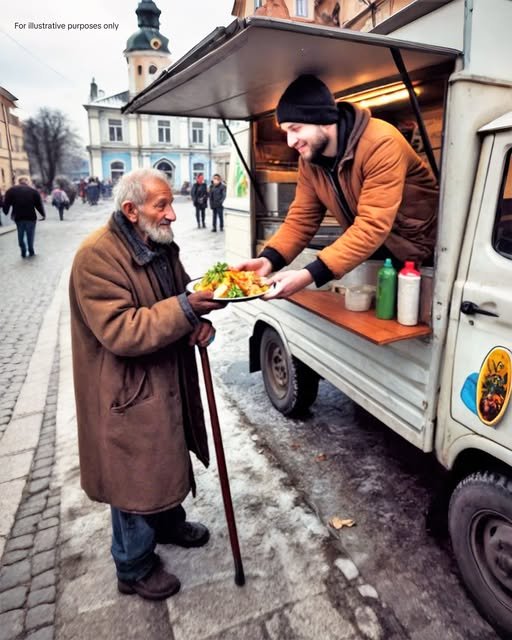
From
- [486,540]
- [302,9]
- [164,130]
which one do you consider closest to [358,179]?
[486,540]

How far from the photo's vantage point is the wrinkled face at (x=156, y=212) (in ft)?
6.91

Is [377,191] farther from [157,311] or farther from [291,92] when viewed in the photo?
[157,311]

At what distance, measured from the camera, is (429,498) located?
3207 mm

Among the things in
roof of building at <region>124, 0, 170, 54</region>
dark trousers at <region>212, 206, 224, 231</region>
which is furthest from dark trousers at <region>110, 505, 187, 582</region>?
roof of building at <region>124, 0, 170, 54</region>

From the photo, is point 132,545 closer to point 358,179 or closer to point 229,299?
point 229,299

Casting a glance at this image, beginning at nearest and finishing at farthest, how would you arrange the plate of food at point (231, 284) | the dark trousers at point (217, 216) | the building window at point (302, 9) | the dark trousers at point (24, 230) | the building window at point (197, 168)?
1. the plate of food at point (231, 284)
2. the building window at point (302, 9)
3. the dark trousers at point (24, 230)
4. the dark trousers at point (217, 216)
5. the building window at point (197, 168)

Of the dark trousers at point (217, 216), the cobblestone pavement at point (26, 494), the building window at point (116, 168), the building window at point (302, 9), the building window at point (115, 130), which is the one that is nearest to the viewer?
the cobblestone pavement at point (26, 494)

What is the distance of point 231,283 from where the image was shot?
2383 millimetres

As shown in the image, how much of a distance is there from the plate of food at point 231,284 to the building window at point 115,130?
5579 cm

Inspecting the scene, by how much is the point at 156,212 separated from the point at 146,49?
5839 cm

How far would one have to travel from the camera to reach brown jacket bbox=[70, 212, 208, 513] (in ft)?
6.49

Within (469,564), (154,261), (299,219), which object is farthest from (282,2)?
(469,564)

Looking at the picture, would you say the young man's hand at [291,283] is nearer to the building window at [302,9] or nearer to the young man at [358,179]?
the young man at [358,179]

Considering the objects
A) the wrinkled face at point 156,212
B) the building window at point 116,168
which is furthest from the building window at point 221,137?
the wrinkled face at point 156,212
